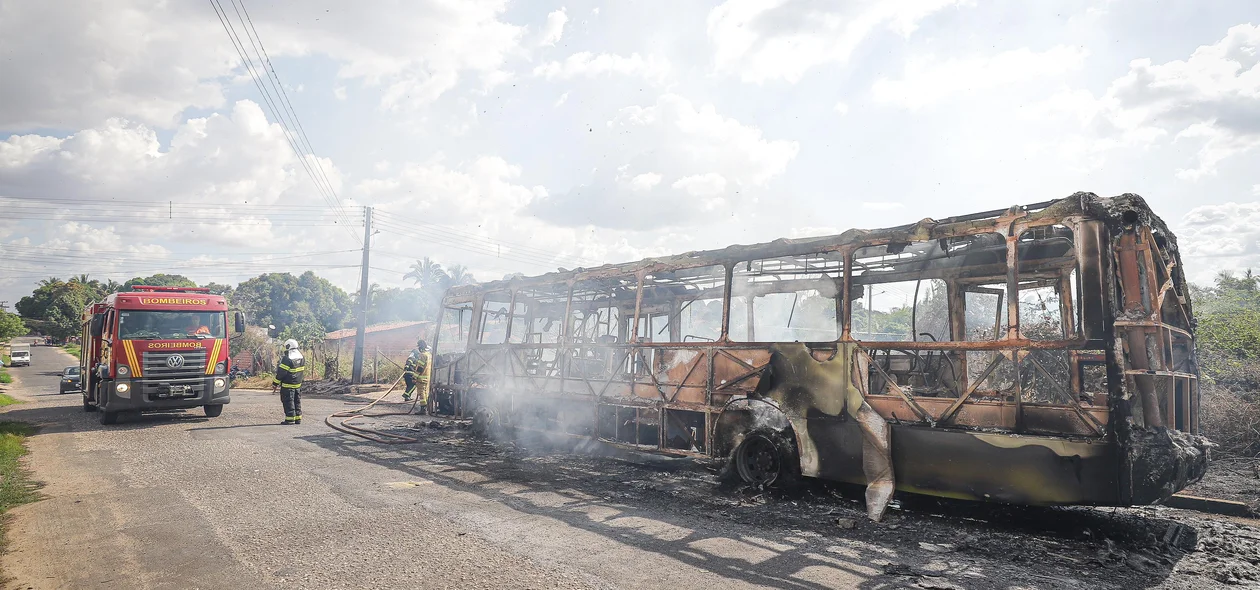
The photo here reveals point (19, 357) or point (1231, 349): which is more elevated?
point (1231, 349)

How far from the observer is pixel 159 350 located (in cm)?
1206

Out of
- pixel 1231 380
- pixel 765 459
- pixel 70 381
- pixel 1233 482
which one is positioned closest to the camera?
pixel 765 459

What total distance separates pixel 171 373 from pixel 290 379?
2278 mm

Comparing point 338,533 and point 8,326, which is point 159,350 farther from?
point 8,326

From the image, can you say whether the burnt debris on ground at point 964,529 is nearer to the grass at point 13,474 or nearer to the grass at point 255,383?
the grass at point 13,474

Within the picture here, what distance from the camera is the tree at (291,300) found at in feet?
178

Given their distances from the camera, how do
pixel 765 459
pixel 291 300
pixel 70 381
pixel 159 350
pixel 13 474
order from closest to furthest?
1. pixel 765 459
2. pixel 13 474
3. pixel 159 350
4. pixel 70 381
5. pixel 291 300

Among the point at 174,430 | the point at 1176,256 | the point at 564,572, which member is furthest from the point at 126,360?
the point at 1176,256

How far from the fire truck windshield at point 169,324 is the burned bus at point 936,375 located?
6822 mm

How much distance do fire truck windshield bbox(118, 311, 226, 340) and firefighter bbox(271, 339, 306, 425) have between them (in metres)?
1.79

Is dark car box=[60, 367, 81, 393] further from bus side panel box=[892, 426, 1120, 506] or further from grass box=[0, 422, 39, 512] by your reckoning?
bus side panel box=[892, 426, 1120, 506]

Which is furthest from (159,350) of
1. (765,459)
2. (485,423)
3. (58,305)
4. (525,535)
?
(58,305)

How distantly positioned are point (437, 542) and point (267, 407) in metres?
13.9

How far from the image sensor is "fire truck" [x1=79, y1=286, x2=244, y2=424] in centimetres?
1177
